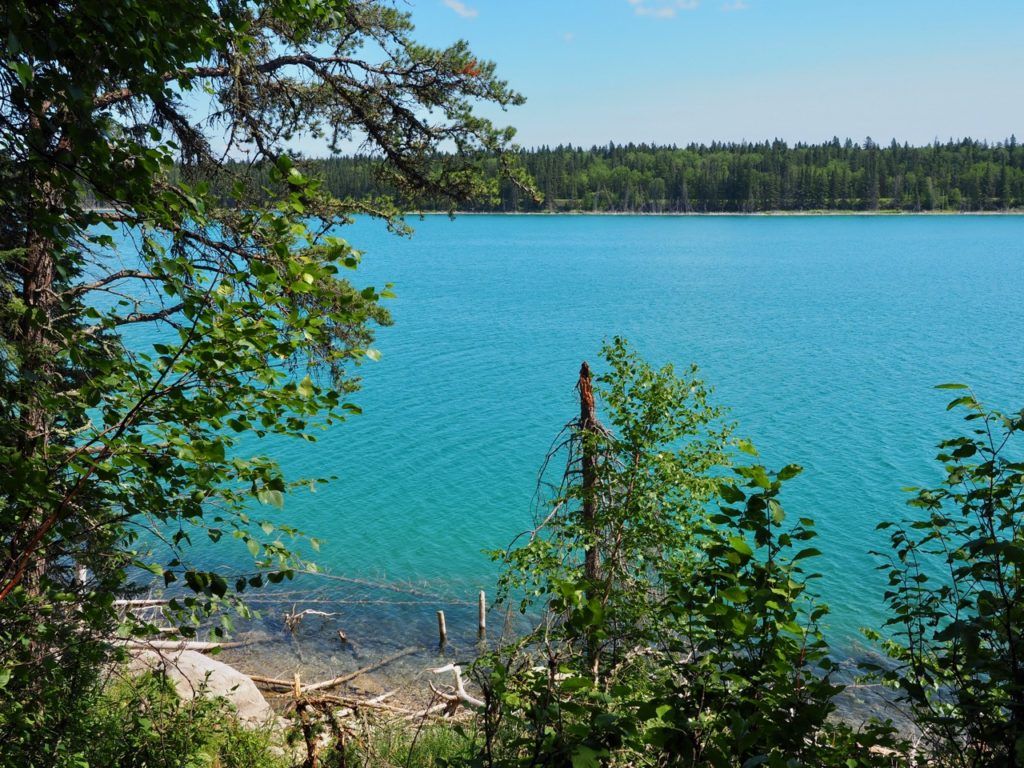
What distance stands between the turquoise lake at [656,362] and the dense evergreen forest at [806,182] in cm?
11130

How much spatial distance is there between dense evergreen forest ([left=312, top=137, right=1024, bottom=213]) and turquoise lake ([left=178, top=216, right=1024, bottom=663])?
111297 mm

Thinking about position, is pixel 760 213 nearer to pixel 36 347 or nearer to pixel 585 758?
pixel 36 347

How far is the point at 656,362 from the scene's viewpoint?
109 ft

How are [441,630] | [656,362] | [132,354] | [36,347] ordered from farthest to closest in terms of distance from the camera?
1. [656,362]
2. [441,630]
3. [36,347]
4. [132,354]

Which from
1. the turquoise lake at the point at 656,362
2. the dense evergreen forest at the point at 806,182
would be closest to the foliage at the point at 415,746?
the turquoise lake at the point at 656,362

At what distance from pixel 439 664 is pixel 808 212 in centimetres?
18997

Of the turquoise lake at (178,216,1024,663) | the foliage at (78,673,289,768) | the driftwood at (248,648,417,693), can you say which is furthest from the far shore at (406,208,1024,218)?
the foliage at (78,673,289,768)

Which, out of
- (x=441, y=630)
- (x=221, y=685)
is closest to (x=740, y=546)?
(x=221, y=685)

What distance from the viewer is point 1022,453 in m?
22.9

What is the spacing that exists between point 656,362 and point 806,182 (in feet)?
546

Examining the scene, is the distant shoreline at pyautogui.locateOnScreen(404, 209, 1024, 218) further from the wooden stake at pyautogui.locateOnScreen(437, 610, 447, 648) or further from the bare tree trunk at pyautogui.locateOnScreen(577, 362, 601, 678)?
the bare tree trunk at pyautogui.locateOnScreen(577, 362, 601, 678)

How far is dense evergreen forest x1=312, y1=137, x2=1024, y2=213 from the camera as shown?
17425 centimetres

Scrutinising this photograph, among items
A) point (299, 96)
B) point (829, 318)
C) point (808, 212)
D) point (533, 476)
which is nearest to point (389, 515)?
point (533, 476)

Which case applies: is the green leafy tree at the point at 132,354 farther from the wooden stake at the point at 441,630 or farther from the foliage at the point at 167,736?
the wooden stake at the point at 441,630
